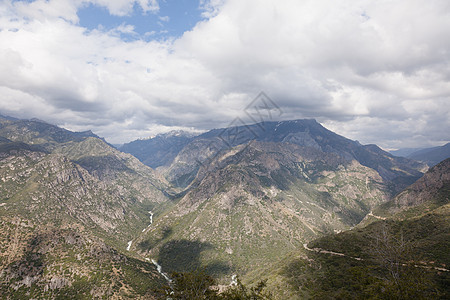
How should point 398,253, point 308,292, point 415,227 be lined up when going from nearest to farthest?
point 398,253, point 308,292, point 415,227

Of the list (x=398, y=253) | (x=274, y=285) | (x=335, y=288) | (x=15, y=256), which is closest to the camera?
(x=398, y=253)

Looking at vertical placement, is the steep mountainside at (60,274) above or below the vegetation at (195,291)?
below

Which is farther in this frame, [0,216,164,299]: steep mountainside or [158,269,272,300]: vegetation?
[0,216,164,299]: steep mountainside

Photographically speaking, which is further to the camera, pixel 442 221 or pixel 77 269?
pixel 77 269

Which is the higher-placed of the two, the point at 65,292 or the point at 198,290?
the point at 198,290

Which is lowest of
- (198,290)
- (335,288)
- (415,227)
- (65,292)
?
(65,292)

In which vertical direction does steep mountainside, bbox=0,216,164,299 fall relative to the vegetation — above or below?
below

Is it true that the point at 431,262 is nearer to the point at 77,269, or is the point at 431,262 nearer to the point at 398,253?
the point at 398,253

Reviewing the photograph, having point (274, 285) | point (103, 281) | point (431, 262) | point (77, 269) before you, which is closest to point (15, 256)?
point (77, 269)

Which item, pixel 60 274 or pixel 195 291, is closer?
pixel 195 291

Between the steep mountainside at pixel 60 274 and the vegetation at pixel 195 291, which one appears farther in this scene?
the steep mountainside at pixel 60 274

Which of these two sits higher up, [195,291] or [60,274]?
[195,291]
